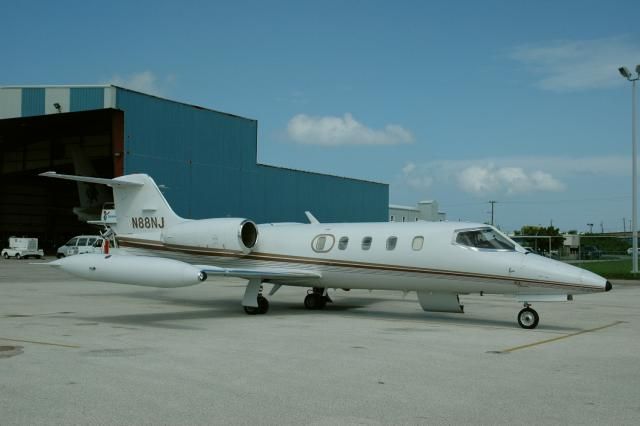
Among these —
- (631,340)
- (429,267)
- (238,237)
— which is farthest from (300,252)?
(631,340)

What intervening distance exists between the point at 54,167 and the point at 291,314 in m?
42.6

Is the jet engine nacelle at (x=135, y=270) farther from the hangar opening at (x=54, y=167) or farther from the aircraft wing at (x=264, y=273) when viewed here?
the hangar opening at (x=54, y=167)

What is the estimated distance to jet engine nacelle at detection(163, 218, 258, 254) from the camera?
17656 millimetres

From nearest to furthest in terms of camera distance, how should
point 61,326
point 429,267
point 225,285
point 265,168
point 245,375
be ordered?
point 245,375
point 61,326
point 429,267
point 225,285
point 265,168

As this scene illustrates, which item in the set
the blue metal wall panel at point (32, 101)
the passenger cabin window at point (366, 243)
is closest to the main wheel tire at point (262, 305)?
the passenger cabin window at point (366, 243)

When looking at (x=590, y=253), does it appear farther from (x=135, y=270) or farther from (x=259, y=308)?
(x=135, y=270)

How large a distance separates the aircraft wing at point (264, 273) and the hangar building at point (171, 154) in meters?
18.1

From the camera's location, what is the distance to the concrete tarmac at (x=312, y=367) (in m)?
6.64

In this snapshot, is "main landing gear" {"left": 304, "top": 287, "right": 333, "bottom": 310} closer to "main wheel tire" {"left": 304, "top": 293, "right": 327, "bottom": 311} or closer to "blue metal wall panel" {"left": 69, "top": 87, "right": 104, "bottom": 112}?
"main wheel tire" {"left": 304, "top": 293, "right": 327, "bottom": 311}

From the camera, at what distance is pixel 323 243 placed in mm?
16938

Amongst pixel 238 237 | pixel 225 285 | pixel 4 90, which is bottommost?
pixel 225 285

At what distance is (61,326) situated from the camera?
1344 centimetres

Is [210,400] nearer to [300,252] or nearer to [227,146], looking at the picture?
[300,252]

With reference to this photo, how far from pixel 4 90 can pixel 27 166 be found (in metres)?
17.9
